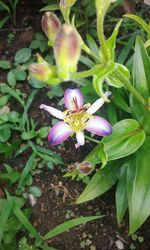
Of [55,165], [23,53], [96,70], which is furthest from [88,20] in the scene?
[96,70]

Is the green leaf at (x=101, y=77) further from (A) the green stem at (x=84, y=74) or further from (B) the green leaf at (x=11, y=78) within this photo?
(B) the green leaf at (x=11, y=78)

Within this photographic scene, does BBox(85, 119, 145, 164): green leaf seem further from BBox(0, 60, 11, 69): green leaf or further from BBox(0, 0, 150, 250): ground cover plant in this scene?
BBox(0, 60, 11, 69): green leaf

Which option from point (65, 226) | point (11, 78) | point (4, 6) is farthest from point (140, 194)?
point (4, 6)

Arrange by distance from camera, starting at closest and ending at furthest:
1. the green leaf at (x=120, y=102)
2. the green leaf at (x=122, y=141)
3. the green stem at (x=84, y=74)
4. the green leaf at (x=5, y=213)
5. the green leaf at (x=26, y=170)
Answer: the green stem at (x=84, y=74)
the green leaf at (x=122, y=141)
the green leaf at (x=5, y=213)
the green leaf at (x=120, y=102)
the green leaf at (x=26, y=170)

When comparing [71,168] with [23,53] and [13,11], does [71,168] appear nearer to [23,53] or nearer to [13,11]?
[23,53]

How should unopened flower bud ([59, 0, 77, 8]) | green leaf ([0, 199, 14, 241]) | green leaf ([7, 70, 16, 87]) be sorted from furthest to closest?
green leaf ([7, 70, 16, 87])
green leaf ([0, 199, 14, 241])
unopened flower bud ([59, 0, 77, 8])

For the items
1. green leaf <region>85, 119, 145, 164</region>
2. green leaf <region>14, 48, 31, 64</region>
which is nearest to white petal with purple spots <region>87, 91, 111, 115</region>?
green leaf <region>85, 119, 145, 164</region>

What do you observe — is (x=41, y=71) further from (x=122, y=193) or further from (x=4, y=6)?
(x=4, y=6)

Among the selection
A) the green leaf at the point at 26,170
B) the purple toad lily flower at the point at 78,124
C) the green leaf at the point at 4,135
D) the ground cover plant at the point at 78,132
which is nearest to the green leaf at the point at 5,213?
the ground cover plant at the point at 78,132
